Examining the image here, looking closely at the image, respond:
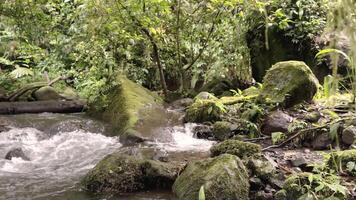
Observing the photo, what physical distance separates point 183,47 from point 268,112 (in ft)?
13.1

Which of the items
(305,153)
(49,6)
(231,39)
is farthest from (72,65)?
(305,153)

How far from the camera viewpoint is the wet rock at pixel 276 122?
5896 mm

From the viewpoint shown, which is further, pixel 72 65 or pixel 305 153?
pixel 72 65

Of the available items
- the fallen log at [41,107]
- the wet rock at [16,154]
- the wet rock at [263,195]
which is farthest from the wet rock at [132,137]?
the fallen log at [41,107]

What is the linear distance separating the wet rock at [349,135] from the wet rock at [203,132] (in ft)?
7.21

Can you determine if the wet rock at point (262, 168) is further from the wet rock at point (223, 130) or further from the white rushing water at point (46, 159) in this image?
the white rushing water at point (46, 159)

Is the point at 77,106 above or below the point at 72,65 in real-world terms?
below

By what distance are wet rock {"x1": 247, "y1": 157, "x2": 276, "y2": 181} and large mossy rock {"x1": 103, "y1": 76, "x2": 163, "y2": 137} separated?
2.71 m

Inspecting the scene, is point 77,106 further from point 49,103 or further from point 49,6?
point 49,6

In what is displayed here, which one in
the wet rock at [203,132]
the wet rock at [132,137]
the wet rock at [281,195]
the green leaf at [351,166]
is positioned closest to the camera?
the wet rock at [281,195]

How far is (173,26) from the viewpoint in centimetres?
890

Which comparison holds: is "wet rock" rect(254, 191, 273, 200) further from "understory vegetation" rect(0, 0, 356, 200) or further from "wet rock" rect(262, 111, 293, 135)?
"wet rock" rect(262, 111, 293, 135)

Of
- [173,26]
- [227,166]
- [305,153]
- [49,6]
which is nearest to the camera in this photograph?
[227,166]

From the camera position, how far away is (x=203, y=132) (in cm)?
664
